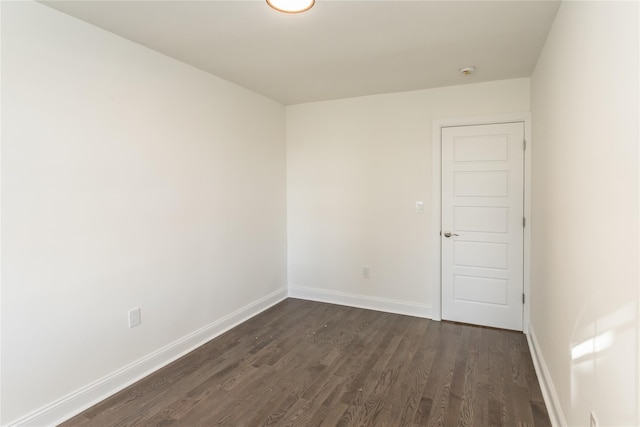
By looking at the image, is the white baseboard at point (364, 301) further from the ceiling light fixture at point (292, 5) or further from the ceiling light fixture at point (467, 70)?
the ceiling light fixture at point (292, 5)

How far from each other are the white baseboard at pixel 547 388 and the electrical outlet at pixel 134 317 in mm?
2714

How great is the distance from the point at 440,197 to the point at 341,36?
6.34 ft

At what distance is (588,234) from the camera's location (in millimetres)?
1511

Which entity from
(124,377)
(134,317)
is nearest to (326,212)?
(134,317)

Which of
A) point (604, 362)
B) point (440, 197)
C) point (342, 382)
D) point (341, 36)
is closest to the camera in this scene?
point (604, 362)

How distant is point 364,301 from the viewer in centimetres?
411

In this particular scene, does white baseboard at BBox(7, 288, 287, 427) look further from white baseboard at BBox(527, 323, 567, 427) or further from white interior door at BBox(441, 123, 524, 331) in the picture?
white baseboard at BBox(527, 323, 567, 427)

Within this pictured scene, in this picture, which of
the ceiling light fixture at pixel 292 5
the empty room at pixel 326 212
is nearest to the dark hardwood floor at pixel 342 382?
the empty room at pixel 326 212

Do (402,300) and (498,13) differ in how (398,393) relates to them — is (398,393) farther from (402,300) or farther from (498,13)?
(498,13)

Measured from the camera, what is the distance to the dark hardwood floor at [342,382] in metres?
2.17

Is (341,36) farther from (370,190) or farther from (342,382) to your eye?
(342,382)

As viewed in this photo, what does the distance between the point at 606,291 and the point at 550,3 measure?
5.37ft

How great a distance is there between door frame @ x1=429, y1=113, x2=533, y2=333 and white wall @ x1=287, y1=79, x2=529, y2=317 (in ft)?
0.17

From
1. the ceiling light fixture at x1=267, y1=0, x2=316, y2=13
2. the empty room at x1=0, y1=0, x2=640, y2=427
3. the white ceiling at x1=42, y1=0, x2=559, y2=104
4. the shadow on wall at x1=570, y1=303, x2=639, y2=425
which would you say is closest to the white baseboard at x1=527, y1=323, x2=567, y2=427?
the empty room at x1=0, y1=0, x2=640, y2=427
